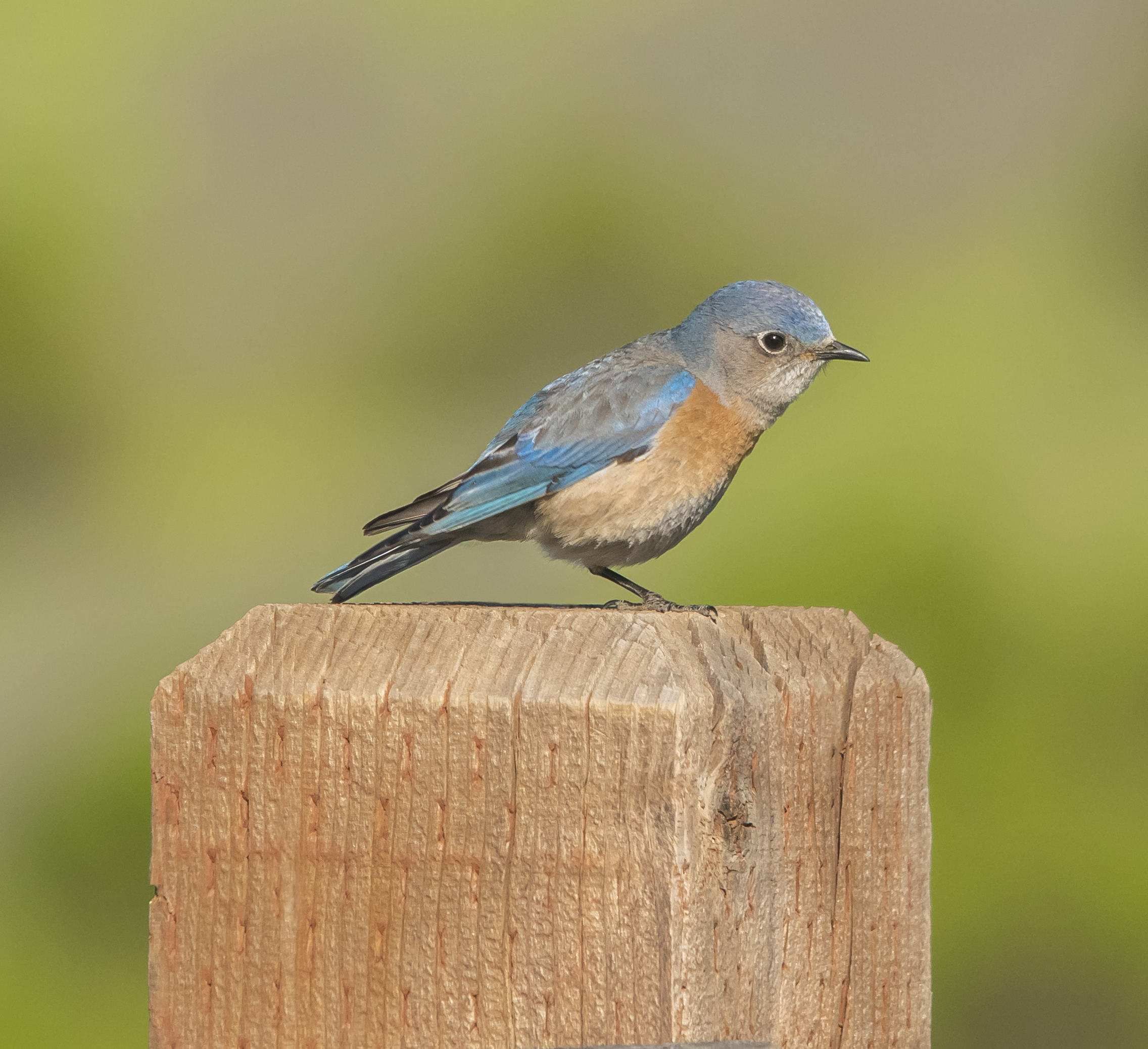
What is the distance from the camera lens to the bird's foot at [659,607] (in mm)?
2168

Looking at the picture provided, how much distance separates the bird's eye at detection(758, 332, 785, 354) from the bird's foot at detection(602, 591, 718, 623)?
3.09ft

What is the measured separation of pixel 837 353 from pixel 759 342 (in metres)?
0.26

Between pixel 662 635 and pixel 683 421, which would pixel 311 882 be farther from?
pixel 683 421

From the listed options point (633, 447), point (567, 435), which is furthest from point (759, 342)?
point (567, 435)

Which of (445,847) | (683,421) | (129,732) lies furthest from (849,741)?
(129,732)

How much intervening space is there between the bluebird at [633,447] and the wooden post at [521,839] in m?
1.74

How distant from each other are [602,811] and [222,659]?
61 cm

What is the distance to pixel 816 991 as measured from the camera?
80.5 inches

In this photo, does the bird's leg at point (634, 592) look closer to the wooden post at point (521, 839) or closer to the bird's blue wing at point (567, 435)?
the bird's blue wing at point (567, 435)

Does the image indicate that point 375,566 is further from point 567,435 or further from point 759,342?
point 759,342

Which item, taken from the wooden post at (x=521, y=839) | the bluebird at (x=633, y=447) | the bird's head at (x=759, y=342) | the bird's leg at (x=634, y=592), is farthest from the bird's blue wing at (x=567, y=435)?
the wooden post at (x=521, y=839)

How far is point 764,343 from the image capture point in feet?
15.3

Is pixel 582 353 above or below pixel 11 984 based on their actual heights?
above

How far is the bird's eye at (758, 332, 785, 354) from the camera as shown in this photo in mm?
4664
